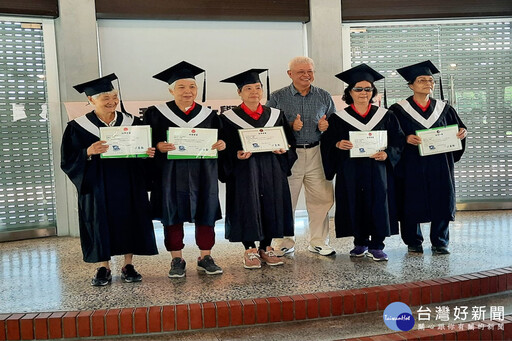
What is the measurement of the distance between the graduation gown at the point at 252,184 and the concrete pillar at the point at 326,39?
92.6 inches

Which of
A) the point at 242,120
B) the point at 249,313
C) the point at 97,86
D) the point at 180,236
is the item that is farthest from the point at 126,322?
the point at 242,120

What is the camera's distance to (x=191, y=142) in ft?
13.3

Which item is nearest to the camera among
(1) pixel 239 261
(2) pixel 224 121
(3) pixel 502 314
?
(3) pixel 502 314

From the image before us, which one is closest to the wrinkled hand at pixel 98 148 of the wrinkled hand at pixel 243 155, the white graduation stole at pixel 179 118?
the white graduation stole at pixel 179 118

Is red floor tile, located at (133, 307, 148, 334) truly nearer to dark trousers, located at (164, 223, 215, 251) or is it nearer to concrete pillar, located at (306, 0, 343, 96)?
dark trousers, located at (164, 223, 215, 251)

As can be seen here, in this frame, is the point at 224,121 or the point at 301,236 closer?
the point at 224,121

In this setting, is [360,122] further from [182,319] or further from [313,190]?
[182,319]

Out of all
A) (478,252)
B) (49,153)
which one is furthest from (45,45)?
(478,252)

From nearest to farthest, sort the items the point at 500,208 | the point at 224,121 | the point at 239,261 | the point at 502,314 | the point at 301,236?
1. the point at 502,314
2. the point at 224,121
3. the point at 239,261
4. the point at 301,236
5. the point at 500,208

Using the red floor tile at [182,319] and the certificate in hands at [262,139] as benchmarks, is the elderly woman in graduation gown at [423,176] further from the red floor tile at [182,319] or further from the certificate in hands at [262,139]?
the red floor tile at [182,319]

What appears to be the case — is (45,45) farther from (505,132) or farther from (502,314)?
(505,132)

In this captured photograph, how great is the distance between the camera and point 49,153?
20.9ft

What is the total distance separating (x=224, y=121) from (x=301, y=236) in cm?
198

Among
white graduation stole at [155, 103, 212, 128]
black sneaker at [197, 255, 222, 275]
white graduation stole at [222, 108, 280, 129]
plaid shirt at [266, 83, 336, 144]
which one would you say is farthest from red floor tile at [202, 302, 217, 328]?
plaid shirt at [266, 83, 336, 144]
